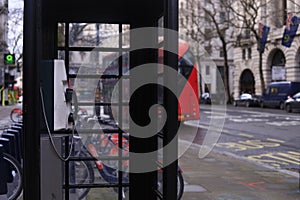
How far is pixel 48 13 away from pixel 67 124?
103cm

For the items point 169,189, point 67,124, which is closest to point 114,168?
point 67,124

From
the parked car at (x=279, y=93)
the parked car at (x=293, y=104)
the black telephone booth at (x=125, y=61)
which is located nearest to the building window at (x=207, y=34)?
the parked car at (x=279, y=93)

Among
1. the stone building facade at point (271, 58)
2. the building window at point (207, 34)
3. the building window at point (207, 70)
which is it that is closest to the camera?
the stone building facade at point (271, 58)

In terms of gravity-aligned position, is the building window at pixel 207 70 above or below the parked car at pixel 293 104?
above

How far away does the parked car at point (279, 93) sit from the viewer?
124 ft

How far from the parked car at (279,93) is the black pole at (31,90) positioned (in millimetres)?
36634

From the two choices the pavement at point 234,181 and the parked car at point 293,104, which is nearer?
the pavement at point 234,181

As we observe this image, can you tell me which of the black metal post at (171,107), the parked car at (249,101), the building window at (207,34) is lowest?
the parked car at (249,101)

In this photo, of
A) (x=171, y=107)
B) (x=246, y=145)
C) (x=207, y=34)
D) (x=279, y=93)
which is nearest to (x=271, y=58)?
(x=207, y=34)

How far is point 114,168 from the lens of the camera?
5367 millimetres

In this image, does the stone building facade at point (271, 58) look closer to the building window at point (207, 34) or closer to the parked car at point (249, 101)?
the parked car at point (249, 101)

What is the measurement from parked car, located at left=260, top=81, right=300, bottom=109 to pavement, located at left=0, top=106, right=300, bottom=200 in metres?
28.5

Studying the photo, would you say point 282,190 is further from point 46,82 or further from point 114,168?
point 46,82

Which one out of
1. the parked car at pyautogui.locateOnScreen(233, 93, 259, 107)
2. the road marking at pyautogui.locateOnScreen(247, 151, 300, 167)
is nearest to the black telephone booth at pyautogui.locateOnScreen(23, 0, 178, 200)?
the road marking at pyautogui.locateOnScreen(247, 151, 300, 167)
